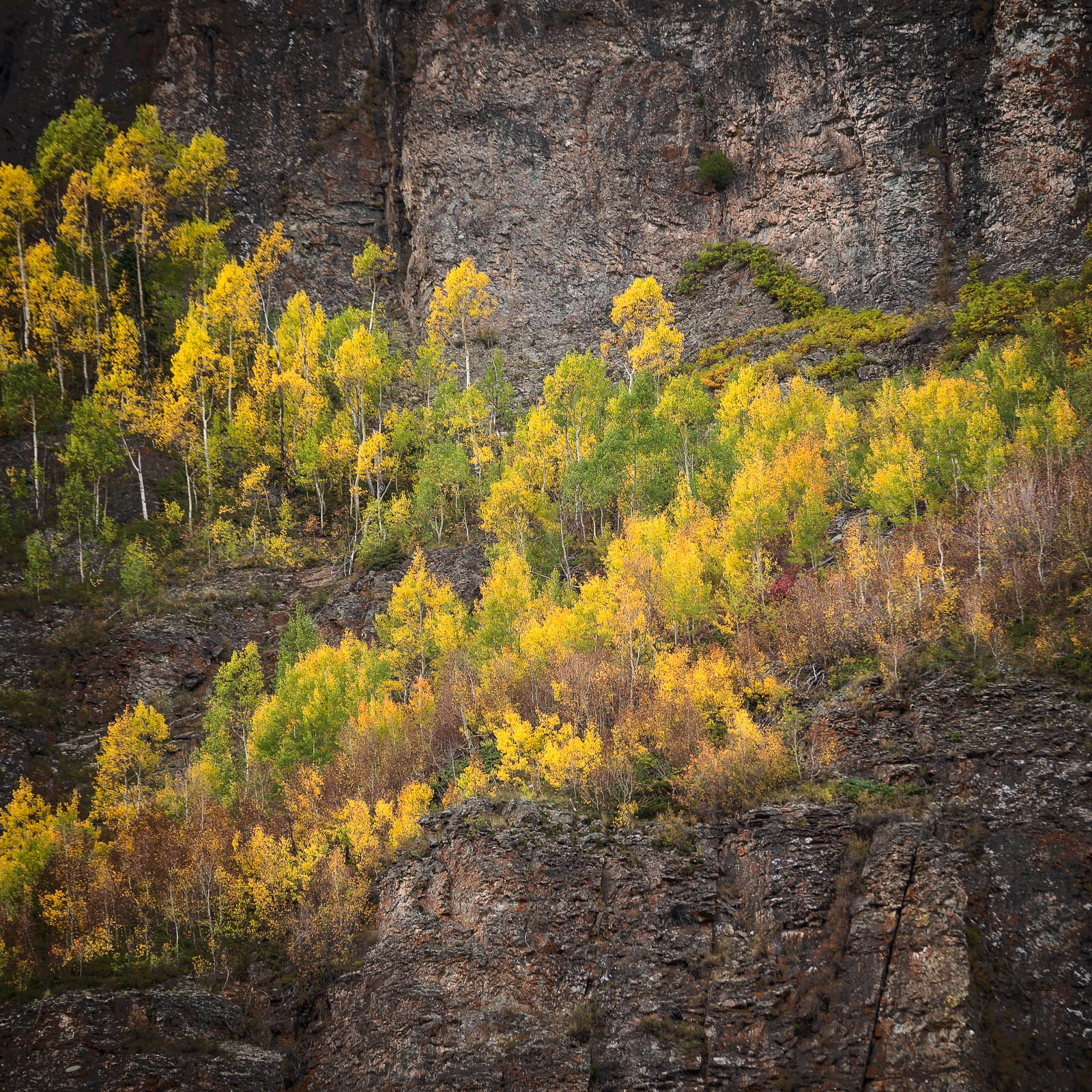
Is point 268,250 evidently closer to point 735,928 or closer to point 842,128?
point 842,128

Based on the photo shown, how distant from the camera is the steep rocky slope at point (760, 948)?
15.7m

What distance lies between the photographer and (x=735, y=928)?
1920cm

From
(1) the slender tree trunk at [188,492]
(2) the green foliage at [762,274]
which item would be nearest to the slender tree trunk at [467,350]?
(2) the green foliage at [762,274]

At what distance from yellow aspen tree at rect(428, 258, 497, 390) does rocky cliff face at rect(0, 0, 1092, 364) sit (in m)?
2.16

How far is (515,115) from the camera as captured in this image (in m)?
65.4

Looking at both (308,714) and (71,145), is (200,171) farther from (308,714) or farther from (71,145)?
(308,714)

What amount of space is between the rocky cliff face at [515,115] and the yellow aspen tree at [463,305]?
7.10 ft

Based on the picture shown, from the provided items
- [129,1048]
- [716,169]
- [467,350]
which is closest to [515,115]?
[716,169]

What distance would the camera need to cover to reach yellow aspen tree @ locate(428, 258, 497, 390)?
5803 centimetres

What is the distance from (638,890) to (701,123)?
2314 inches

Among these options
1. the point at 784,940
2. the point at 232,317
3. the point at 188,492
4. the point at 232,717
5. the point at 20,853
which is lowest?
the point at 20,853

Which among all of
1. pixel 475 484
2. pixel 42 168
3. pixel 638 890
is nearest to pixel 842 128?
pixel 475 484

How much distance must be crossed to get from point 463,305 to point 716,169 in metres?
20.7

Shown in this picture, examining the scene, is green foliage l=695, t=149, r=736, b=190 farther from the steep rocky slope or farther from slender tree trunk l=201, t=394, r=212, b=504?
the steep rocky slope
